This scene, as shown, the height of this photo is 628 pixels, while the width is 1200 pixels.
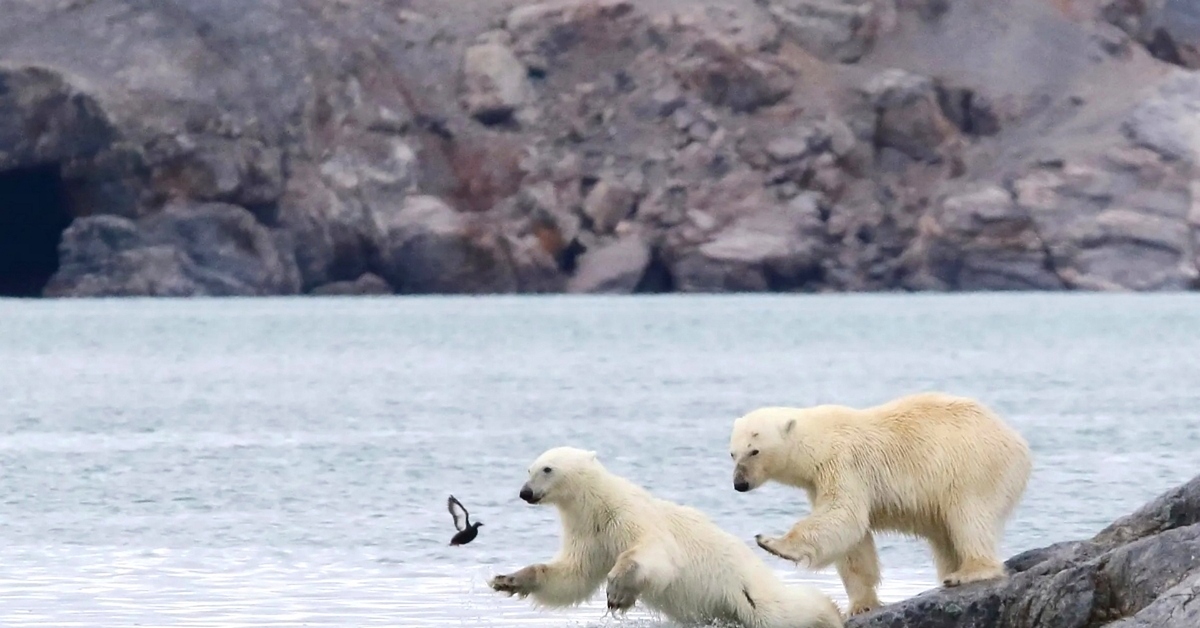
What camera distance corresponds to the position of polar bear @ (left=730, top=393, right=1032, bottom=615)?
37.0 ft

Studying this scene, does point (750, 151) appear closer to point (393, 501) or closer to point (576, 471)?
point (393, 501)

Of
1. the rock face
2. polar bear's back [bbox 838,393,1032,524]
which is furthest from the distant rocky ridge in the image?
the rock face

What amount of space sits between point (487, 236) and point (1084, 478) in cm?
8103

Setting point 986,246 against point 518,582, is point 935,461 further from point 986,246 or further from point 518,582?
point 986,246

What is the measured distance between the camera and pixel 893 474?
37.9 feet

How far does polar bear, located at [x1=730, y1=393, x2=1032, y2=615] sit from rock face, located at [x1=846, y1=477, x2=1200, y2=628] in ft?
1.22

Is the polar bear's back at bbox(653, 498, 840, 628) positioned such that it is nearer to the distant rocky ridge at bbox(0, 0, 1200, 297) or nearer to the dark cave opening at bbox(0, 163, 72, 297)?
the distant rocky ridge at bbox(0, 0, 1200, 297)

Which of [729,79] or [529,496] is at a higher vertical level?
[529,496]

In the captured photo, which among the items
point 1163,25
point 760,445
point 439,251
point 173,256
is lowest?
point 439,251

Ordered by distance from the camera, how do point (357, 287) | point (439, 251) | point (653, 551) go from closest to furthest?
point (653, 551), point (439, 251), point (357, 287)

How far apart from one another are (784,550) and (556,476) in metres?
1.21

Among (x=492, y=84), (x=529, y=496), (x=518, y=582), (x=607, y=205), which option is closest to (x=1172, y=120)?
(x=607, y=205)

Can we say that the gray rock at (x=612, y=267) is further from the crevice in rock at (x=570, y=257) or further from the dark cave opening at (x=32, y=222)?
the dark cave opening at (x=32, y=222)

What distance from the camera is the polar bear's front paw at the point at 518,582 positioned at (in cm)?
1036
